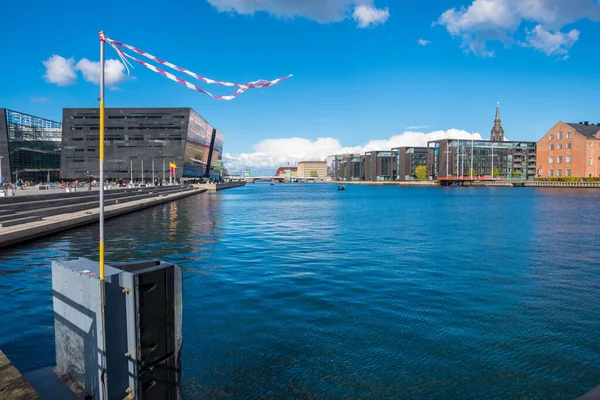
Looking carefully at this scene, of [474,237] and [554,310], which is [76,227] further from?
[554,310]

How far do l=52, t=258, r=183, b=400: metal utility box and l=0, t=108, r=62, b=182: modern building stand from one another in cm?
14783

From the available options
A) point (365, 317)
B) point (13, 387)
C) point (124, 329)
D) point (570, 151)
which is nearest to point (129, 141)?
point (570, 151)

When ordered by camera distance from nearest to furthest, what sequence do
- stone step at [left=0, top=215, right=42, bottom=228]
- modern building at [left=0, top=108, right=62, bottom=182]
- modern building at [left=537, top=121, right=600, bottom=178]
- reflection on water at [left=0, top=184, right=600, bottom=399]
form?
reflection on water at [left=0, top=184, right=600, bottom=399]
stone step at [left=0, top=215, right=42, bottom=228]
modern building at [left=0, top=108, right=62, bottom=182]
modern building at [left=537, top=121, right=600, bottom=178]

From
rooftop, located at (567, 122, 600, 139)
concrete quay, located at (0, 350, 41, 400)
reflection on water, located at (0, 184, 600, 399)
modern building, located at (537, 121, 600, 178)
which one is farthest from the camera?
rooftop, located at (567, 122, 600, 139)

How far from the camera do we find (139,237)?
32.1m

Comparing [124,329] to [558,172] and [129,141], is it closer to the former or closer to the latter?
[558,172]

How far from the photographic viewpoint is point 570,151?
15100 cm

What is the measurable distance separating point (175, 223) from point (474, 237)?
93.0 feet

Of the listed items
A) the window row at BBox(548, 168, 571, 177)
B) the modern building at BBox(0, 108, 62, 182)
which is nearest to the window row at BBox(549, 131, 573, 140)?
the window row at BBox(548, 168, 571, 177)

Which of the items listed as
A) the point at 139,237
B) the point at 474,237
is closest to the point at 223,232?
the point at 139,237

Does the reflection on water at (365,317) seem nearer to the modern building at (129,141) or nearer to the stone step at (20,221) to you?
the stone step at (20,221)

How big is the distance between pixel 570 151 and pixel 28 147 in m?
200

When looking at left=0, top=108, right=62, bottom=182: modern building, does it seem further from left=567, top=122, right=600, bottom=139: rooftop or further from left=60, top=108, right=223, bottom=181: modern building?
left=567, top=122, right=600, bottom=139: rooftop

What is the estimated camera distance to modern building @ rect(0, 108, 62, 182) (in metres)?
143
